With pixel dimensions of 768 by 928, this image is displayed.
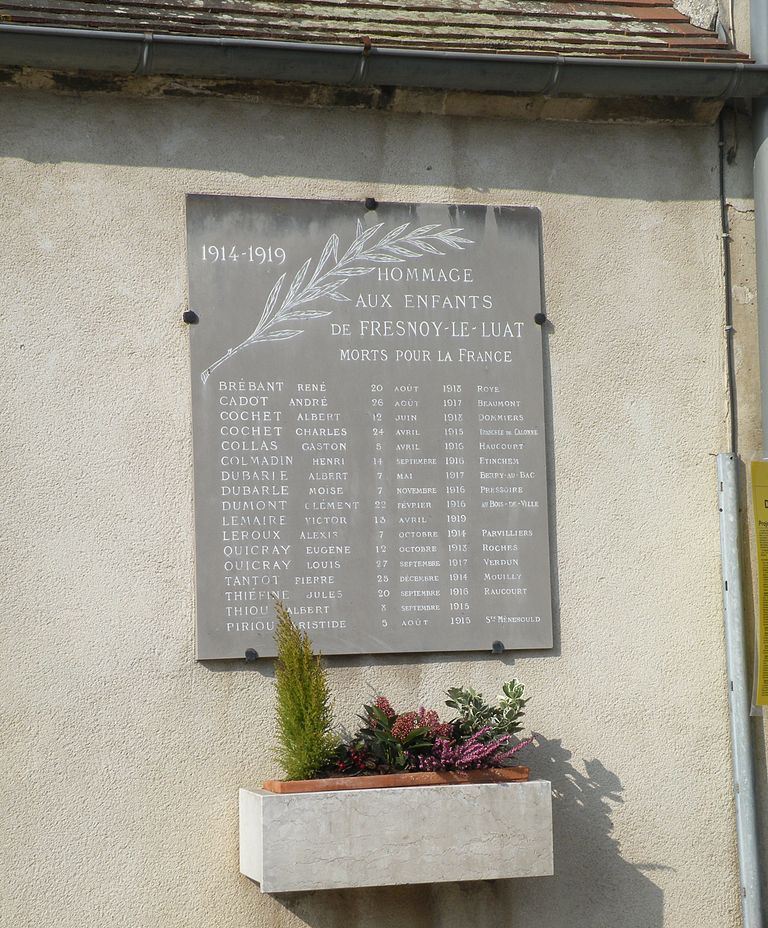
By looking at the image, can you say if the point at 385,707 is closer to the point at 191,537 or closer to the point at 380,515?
the point at 380,515

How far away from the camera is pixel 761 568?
5.22 m

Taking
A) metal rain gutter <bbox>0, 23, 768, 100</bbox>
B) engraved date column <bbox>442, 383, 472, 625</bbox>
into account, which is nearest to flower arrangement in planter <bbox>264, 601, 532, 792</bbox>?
engraved date column <bbox>442, 383, 472, 625</bbox>

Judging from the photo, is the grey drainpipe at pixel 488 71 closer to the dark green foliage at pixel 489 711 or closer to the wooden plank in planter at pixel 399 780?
the dark green foliage at pixel 489 711

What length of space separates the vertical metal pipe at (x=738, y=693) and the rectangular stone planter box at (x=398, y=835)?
1.02 m

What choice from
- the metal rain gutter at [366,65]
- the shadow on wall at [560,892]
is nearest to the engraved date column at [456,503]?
the shadow on wall at [560,892]

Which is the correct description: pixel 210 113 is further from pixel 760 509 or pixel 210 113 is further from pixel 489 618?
pixel 760 509

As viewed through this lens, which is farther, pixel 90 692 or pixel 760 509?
pixel 760 509

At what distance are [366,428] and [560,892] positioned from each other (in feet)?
6.28

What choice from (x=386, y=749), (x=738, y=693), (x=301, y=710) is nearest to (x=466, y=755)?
(x=386, y=749)

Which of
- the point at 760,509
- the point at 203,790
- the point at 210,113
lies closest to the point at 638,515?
the point at 760,509

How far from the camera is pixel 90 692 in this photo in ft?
15.6

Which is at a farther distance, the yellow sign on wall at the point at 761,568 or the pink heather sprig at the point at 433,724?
the yellow sign on wall at the point at 761,568

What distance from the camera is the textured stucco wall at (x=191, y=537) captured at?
473 centimetres

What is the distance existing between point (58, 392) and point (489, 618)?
184 cm
